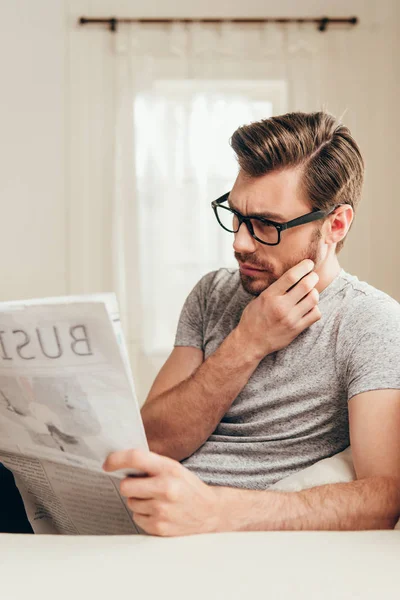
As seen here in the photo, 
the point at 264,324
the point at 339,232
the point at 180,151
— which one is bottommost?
the point at 264,324

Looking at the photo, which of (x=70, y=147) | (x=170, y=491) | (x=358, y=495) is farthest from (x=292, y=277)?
(x=70, y=147)

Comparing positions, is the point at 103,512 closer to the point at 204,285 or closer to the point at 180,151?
the point at 204,285

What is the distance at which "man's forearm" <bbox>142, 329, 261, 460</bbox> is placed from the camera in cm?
130

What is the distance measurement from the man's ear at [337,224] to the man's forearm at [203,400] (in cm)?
29

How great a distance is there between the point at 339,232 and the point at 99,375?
0.79 metres

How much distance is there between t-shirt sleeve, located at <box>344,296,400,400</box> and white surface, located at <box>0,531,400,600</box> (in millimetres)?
364

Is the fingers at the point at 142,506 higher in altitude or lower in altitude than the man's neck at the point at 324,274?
lower

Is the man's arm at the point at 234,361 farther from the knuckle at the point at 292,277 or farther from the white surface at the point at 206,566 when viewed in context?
the white surface at the point at 206,566

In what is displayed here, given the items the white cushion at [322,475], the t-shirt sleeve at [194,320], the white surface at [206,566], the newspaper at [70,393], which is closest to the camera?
the white surface at [206,566]

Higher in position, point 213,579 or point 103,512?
point 213,579

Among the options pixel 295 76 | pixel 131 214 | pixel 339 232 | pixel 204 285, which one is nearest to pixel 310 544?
pixel 339 232

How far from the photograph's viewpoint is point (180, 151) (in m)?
3.49

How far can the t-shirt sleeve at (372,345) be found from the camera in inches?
44.7

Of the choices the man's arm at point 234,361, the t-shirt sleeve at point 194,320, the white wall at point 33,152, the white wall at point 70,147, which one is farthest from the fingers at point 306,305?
the white wall at point 33,152
